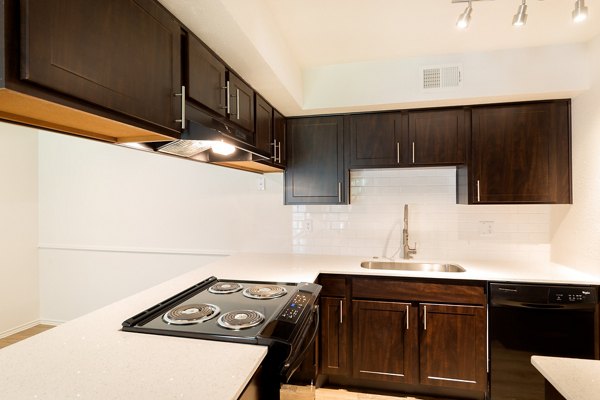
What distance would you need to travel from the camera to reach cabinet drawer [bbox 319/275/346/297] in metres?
2.29

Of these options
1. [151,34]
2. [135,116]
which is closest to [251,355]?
[135,116]

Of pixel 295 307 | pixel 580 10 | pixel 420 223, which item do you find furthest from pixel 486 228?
pixel 295 307

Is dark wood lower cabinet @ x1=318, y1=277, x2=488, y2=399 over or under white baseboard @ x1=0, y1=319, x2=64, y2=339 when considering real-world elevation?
over

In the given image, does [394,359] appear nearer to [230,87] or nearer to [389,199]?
[389,199]

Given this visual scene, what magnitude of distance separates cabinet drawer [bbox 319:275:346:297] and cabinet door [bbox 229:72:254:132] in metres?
1.22

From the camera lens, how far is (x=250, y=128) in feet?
6.74

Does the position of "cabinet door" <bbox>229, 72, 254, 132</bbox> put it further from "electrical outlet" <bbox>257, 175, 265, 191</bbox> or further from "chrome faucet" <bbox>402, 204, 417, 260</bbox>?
"chrome faucet" <bbox>402, 204, 417, 260</bbox>

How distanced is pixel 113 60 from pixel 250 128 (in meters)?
1.13

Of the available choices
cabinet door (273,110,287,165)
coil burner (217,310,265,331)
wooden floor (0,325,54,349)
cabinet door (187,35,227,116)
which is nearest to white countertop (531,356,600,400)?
coil burner (217,310,265,331)

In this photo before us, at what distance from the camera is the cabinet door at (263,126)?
219cm

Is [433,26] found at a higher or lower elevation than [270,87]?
higher

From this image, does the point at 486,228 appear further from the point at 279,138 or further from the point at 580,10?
the point at 279,138

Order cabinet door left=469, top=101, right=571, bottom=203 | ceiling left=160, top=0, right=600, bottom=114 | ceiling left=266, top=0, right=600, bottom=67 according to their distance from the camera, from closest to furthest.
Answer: ceiling left=160, top=0, right=600, bottom=114 < ceiling left=266, top=0, right=600, bottom=67 < cabinet door left=469, top=101, right=571, bottom=203

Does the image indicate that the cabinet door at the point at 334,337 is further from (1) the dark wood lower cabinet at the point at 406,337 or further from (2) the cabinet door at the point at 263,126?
(2) the cabinet door at the point at 263,126
